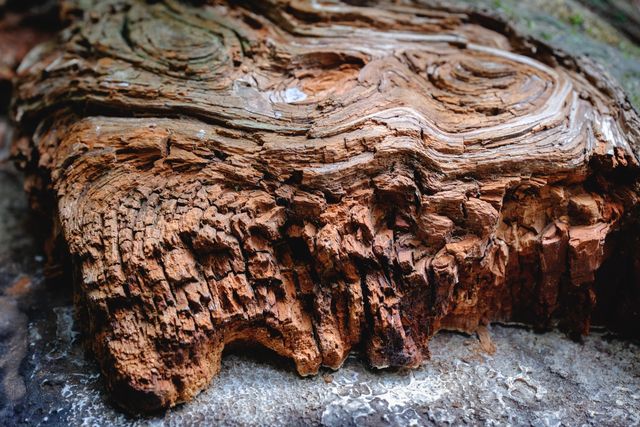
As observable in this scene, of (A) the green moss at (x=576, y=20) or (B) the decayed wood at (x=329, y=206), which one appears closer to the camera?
(B) the decayed wood at (x=329, y=206)

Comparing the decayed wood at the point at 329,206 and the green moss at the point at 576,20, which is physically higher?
the green moss at the point at 576,20

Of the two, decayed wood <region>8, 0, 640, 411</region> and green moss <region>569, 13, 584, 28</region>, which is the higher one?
green moss <region>569, 13, 584, 28</region>

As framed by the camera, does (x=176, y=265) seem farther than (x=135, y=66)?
No

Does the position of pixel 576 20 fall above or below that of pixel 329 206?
above

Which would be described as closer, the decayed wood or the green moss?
the decayed wood

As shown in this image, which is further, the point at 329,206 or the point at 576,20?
the point at 576,20

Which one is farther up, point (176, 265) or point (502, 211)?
point (502, 211)

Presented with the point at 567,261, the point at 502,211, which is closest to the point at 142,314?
the point at 502,211

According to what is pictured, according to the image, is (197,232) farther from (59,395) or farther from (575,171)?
(575,171)
